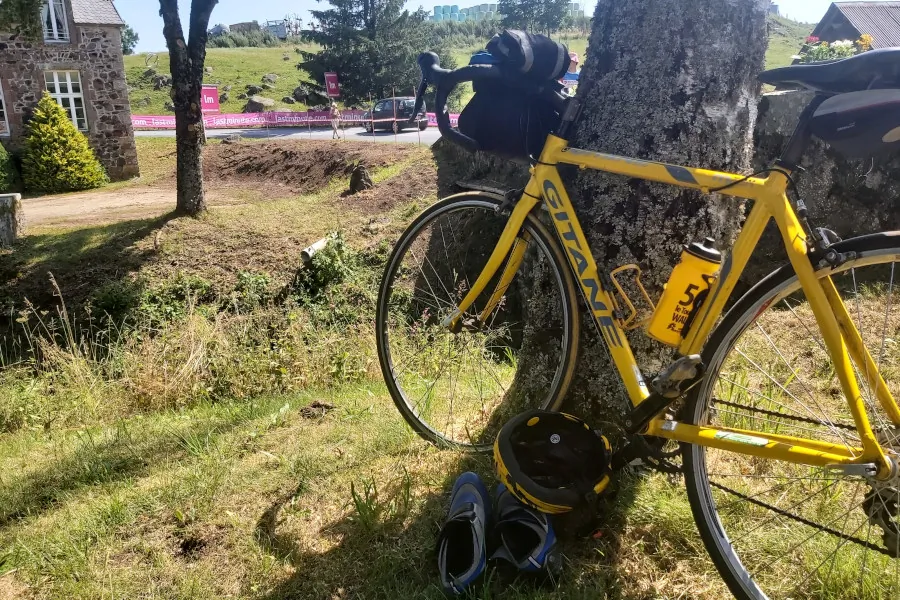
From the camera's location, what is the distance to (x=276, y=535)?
2.19m

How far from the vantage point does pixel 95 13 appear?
1678 centimetres

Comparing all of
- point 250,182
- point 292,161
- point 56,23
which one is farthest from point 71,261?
point 56,23

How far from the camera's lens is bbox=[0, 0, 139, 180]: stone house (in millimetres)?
16281

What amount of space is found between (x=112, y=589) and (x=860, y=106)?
2590 mm

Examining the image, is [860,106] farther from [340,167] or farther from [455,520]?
[340,167]

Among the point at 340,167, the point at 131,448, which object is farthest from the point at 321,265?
the point at 340,167

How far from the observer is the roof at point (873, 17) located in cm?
2359

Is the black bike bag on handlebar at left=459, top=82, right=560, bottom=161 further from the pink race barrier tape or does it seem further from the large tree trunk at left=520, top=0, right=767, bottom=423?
the pink race barrier tape

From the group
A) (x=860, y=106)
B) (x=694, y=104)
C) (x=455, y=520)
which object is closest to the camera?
(x=860, y=106)

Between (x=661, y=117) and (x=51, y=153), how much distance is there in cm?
1811

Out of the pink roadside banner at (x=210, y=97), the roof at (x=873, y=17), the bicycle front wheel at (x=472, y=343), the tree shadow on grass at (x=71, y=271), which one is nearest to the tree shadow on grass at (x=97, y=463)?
the bicycle front wheel at (x=472, y=343)

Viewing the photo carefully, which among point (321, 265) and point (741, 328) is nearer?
point (741, 328)

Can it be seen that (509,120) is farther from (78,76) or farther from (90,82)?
(78,76)

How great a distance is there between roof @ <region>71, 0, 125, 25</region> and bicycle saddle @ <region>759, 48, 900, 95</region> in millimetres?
19565
